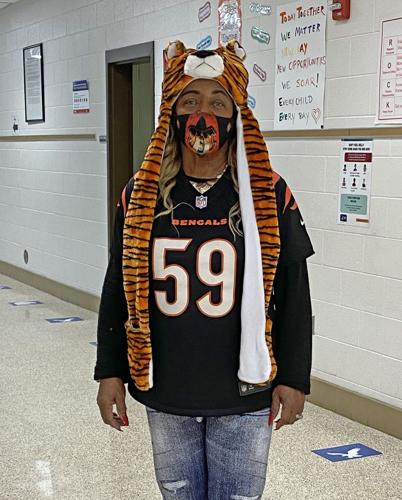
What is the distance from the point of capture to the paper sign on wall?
12.4ft

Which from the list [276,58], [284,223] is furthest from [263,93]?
[284,223]

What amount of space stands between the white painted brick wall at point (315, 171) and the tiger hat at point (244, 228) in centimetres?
196

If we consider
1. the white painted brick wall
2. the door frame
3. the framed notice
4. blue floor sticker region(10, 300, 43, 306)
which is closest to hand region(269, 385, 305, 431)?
the white painted brick wall

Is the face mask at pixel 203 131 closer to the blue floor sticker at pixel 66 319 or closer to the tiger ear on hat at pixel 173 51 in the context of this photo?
the tiger ear on hat at pixel 173 51

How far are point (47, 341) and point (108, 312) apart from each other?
3.71 meters

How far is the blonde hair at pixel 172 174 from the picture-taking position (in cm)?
178

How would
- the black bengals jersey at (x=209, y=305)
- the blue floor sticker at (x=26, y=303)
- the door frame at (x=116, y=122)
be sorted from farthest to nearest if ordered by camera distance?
the blue floor sticker at (x=26, y=303) < the door frame at (x=116, y=122) < the black bengals jersey at (x=209, y=305)

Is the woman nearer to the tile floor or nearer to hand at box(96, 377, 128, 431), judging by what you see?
hand at box(96, 377, 128, 431)

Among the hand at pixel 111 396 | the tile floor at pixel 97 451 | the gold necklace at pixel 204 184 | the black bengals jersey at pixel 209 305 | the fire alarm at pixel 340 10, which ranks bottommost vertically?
the tile floor at pixel 97 451

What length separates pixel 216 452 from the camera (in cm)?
183

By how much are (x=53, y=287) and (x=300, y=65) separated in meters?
3.75

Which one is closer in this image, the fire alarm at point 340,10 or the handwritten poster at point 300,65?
the fire alarm at point 340,10

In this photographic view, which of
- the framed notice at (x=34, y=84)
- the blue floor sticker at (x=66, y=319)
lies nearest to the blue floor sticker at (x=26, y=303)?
the blue floor sticker at (x=66, y=319)

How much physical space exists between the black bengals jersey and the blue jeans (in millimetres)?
41
